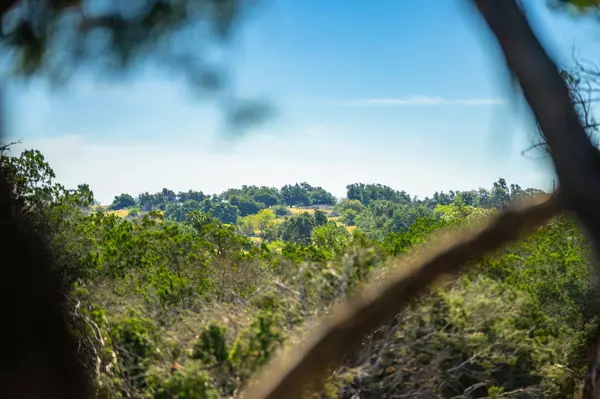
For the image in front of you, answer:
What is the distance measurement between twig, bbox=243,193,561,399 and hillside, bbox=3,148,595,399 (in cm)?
6

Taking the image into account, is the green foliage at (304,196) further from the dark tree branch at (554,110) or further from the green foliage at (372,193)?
the dark tree branch at (554,110)

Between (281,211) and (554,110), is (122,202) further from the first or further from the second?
(554,110)

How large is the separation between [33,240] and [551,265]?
519 inches

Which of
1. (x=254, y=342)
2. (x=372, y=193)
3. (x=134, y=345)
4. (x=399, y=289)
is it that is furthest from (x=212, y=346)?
(x=372, y=193)

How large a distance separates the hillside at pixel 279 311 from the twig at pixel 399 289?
6 centimetres

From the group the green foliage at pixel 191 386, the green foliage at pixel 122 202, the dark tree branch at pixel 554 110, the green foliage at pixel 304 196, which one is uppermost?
the green foliage at pixel 122 202

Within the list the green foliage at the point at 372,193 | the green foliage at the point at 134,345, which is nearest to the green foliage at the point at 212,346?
the green foliage at the point at 134,345

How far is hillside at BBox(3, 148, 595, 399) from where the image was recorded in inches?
147

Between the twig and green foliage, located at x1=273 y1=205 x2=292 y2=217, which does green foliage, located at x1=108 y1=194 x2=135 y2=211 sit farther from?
the twig

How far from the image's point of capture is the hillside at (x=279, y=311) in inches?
147

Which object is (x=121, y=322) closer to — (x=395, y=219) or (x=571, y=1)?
(x=571, y=1)

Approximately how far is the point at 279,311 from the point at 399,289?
162 inches

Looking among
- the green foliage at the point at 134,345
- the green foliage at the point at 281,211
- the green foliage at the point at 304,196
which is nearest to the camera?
the green foliage at the point at 134,345

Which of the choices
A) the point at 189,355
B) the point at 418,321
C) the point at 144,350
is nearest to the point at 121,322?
the point at 144,350
